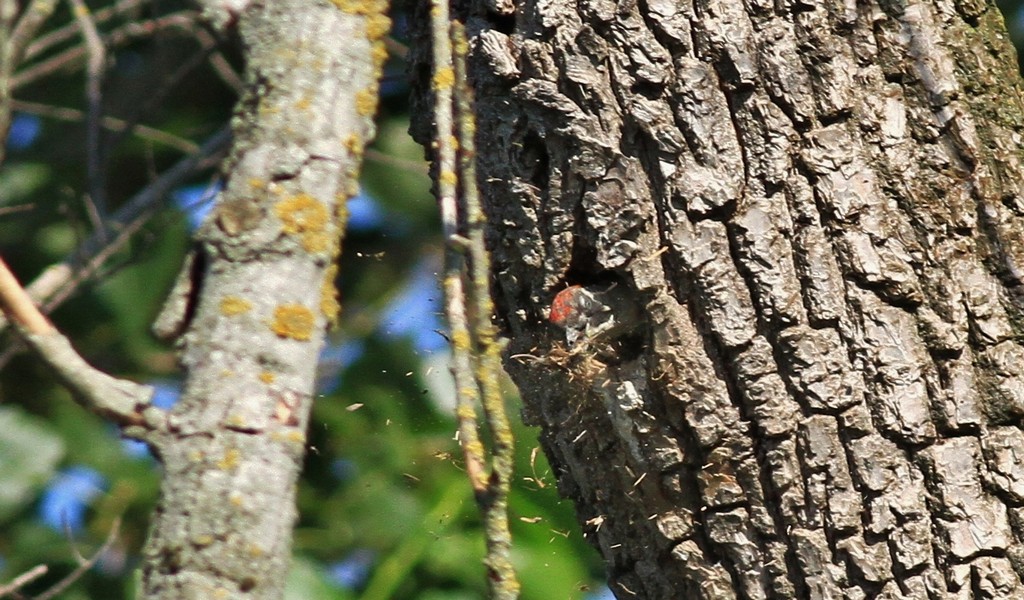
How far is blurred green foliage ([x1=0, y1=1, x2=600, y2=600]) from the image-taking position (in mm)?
2635

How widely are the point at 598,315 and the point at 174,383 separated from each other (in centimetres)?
247

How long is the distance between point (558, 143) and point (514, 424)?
3.63 feet

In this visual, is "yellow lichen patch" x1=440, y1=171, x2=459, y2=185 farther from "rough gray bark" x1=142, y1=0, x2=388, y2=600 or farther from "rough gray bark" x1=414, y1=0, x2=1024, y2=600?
"rough gray bark" x1=414, y1=0, x2=1024, y2=600

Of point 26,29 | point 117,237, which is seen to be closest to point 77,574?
point 117,237

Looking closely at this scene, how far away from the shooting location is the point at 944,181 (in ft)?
4.08

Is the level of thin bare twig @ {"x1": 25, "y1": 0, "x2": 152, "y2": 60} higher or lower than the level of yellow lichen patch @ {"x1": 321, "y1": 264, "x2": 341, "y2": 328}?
lower

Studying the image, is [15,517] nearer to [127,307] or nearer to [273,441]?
[127,307]

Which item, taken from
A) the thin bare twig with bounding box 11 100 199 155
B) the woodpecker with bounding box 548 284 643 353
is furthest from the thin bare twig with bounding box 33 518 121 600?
the woodpecker with bounding box 548 284 643 353

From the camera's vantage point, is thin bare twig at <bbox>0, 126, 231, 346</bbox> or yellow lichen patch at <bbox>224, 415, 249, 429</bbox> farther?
thin bare twig at <bbox>0, 126, 231, 346</bbox>

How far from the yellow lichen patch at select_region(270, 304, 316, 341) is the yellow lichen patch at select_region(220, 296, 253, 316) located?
2 cm

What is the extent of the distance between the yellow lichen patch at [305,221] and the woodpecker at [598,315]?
1.34ft

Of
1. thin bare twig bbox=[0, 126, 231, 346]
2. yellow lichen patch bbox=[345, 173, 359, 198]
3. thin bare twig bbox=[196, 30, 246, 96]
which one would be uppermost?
yellow lichen patch bbox=[345, 173, 359, 198]

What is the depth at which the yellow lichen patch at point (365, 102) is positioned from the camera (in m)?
0.97

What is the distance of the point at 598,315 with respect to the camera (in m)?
1.27
